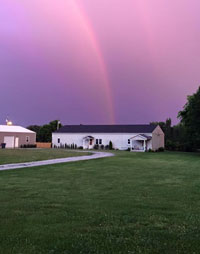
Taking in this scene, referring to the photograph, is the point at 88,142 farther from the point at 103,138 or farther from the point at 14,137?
the point at 14,137

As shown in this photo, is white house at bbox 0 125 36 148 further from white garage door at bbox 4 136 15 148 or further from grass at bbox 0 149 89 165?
grass at bbox 0 149 89 165

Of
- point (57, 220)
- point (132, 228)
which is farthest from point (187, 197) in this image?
point (57, 220)

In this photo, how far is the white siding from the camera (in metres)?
45.8

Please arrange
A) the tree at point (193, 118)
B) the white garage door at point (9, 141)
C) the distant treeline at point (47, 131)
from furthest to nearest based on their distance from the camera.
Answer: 1. the distant treeline at point (47, 131)
2. the white garage door at point (9, 141)
3. the tree at point (193, 118)

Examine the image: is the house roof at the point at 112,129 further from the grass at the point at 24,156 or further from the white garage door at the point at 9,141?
the grass at the point at 24,156

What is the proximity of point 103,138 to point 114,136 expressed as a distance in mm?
2138

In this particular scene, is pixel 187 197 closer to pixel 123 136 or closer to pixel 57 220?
pixel 57 220

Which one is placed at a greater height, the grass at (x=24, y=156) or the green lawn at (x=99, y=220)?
the grass at (x=24, y=156)

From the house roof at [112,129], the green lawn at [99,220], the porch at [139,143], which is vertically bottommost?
the green lawn at [99,220]

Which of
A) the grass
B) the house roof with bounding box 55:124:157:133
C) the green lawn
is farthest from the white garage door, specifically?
the green lawn

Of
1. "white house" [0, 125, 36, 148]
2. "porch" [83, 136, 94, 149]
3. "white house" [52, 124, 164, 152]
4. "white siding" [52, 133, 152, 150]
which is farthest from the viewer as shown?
"porch" [83, 136, 94, 149]

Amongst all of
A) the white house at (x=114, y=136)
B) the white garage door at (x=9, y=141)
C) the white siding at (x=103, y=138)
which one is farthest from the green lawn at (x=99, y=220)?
the white garage door at (x=9, y=141)

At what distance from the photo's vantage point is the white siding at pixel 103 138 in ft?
150

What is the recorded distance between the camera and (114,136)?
152ft
